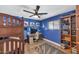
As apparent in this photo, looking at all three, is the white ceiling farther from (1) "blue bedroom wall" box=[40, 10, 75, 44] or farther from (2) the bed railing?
(2) the bed railing

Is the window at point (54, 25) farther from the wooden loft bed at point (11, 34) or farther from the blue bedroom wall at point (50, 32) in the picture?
the wooden loft bed at point (11, 34)

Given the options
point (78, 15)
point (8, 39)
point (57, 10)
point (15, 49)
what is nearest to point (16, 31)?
point (8, 39)

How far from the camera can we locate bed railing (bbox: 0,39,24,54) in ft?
4.34

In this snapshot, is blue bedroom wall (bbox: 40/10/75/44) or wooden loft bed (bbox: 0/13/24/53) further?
blue bedroom wall (bbox: 40/10/75/44)

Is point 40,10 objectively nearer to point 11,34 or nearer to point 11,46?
point 11,34

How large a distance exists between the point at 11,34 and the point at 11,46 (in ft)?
0.64

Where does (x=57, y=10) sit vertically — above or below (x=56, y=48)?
above

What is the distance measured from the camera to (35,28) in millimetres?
1414

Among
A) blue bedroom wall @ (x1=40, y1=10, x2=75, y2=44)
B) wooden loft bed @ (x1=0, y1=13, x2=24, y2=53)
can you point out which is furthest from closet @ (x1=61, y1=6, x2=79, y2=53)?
wooden loft bed @ (x1=0, y1=13, x2=24, y2=53)

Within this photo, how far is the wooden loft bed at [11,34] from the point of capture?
4.23ft

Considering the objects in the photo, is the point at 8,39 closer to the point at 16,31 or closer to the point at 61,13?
the point at 16,31

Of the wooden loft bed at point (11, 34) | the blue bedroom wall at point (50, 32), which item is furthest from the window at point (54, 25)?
the wooden loft bed at point (11, 34)

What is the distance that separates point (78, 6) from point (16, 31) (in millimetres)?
994
